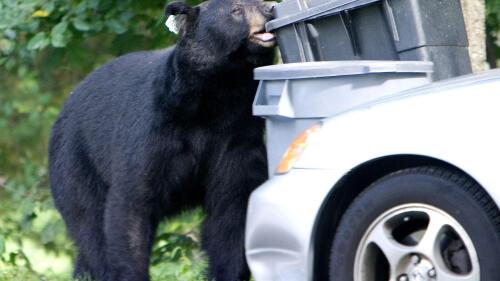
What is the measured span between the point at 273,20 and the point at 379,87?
4.51 feet

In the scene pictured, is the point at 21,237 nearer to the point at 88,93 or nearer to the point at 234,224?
the point at 88,93

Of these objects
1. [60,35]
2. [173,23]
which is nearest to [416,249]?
[173,23]

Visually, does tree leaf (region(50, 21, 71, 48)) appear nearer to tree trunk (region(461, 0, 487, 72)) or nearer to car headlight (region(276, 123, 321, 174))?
tree trunk (region(461, 0, 487, 72))

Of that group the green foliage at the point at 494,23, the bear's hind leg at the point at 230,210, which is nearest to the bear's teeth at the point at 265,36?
the bear's hind leg at the point at 230,210

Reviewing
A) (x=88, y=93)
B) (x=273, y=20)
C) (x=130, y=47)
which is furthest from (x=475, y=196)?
(x=130, y=47)

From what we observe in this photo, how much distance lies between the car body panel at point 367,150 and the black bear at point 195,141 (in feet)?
6.25

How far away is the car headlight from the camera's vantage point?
15.6ft

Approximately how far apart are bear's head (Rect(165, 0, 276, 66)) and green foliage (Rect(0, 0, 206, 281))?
1.26 meters

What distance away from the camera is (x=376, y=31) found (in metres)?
5.63

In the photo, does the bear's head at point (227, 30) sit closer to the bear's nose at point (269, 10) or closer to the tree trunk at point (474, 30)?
the bear's nose at point (269, 10)

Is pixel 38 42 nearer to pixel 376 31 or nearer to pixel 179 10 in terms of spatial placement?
pixel 179 10

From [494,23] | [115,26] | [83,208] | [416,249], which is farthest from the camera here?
[115,26]

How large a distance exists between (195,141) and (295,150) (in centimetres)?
203

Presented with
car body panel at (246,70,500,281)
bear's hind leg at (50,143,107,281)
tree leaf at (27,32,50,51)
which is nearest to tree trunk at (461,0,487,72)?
car body panel at (246,70,500,281)
